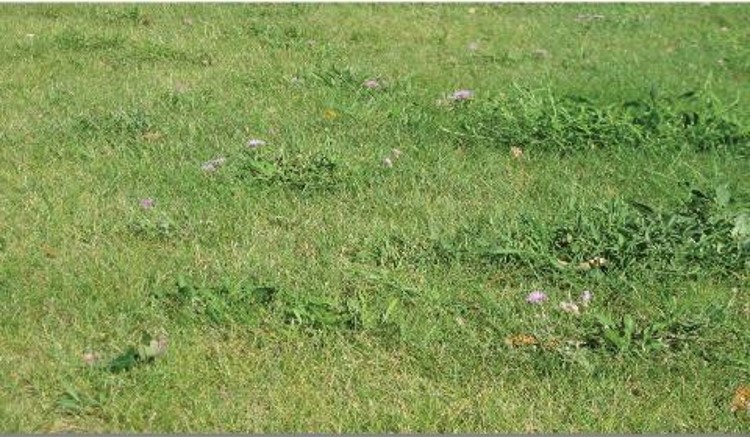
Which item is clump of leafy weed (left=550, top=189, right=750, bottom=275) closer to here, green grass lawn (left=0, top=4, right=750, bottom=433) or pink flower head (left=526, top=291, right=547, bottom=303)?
green grass lawn (left=0, top=4, right=750, bottom=433)

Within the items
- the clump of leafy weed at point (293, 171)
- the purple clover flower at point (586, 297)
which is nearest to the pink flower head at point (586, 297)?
the purple clover flower at point (586, 297)

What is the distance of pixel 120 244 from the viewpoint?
478 centimetres

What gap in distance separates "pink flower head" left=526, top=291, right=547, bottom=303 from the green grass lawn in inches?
0.6

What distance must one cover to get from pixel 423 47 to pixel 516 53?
3.14 feet

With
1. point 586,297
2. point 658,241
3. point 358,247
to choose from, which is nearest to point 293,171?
point 358,247

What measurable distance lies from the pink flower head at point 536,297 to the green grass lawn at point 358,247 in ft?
0.05

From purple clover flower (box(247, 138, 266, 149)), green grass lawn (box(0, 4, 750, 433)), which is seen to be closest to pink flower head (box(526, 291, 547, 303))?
green grass lawn (box(0, 4, 750, 433))

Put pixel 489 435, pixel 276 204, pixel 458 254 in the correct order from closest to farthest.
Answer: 1. pixel 489 435
2. pixel 458 254
3. pixel 276 204

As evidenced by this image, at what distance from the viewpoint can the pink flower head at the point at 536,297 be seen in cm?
442

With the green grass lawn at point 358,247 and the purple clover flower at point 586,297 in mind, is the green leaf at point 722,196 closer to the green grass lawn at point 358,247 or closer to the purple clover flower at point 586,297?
the green grass lawn at point 358,247

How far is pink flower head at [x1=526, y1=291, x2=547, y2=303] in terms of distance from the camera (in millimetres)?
4422

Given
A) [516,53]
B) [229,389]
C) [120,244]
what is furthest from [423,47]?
[229,389]

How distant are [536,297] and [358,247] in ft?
3.30

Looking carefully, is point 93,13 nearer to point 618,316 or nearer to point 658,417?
point 618,316
